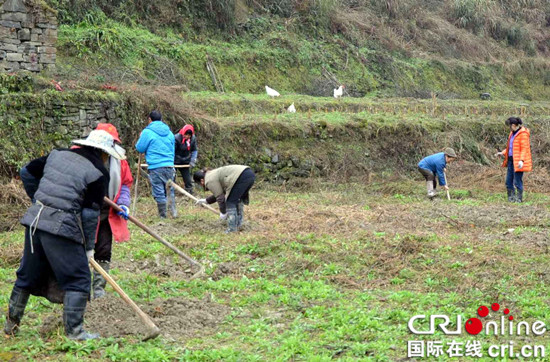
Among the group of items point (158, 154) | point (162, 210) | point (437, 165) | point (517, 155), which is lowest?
point (162, 210)

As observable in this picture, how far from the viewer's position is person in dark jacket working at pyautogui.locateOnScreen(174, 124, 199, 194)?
13836 millimetres

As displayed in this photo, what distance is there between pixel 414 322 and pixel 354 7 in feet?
115

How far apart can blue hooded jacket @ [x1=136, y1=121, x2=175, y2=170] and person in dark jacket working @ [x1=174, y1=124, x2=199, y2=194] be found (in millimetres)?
1654

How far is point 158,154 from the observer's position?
39.4 ft

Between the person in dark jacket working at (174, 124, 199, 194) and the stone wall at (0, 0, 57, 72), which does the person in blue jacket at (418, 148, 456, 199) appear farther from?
the stone wall at (0, 0, 57, 72)

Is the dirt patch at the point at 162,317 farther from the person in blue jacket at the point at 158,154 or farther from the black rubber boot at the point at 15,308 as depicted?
the person in blue jacket at the point at 158,154

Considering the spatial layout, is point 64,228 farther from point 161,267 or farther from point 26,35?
point 26,35

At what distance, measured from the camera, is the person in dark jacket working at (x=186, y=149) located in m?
13.8

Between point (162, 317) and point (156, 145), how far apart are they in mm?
5691

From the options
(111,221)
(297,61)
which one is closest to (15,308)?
(111,221)

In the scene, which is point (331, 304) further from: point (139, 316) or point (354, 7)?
point (354, 7)

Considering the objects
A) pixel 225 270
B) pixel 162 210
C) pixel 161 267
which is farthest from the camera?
pixel 162 210

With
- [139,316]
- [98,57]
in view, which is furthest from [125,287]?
[98,57]

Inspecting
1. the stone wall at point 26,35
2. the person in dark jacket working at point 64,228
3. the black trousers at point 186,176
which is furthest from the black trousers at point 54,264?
the stone wall at point 26,35
